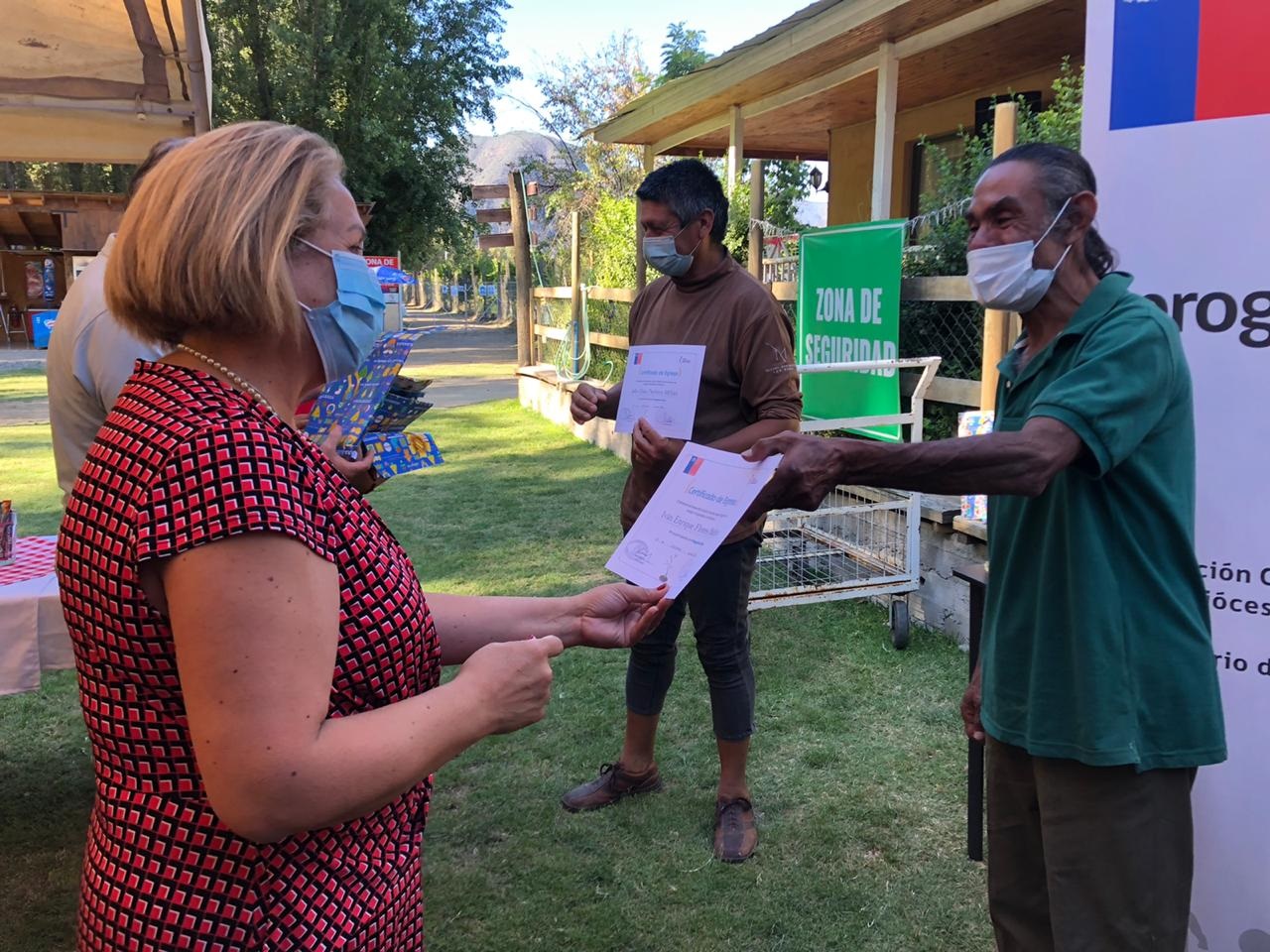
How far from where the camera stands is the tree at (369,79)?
810 inches

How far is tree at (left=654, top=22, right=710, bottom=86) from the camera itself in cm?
2605

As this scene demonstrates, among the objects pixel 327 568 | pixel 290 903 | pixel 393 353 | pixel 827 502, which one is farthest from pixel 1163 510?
pixel 827 502

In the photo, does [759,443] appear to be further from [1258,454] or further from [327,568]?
[1258,454]

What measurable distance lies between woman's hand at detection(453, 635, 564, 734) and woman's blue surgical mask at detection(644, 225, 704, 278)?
2.06 m

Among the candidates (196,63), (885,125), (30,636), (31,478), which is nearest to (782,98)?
(885,125)

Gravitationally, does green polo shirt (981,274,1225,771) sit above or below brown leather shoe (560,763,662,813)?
above

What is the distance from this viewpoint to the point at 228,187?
1.12 m

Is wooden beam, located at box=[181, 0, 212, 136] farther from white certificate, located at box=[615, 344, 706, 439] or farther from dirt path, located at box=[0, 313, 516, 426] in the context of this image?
dirt path, located at box=[0, 313, 516, 426]

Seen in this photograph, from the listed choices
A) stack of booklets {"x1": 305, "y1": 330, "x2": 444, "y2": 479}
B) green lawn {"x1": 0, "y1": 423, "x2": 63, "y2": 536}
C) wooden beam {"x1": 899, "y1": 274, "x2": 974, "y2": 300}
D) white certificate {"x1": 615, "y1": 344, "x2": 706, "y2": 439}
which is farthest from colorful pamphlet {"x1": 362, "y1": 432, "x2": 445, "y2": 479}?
green lawn {"x1": 0, "y1": 423, "x2": 63, "y2": 536}

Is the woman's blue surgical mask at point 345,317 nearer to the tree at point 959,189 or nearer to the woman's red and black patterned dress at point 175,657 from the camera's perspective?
the woman's red and black patterned dress at point 175,657

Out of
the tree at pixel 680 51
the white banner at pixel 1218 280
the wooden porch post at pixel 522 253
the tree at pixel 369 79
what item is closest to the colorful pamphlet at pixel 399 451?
the white banner at pixel 1218 280

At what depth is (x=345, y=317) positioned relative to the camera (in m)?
1.29

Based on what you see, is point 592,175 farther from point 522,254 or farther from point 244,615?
point 244,615

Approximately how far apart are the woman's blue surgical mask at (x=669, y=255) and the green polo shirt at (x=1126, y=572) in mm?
1587
